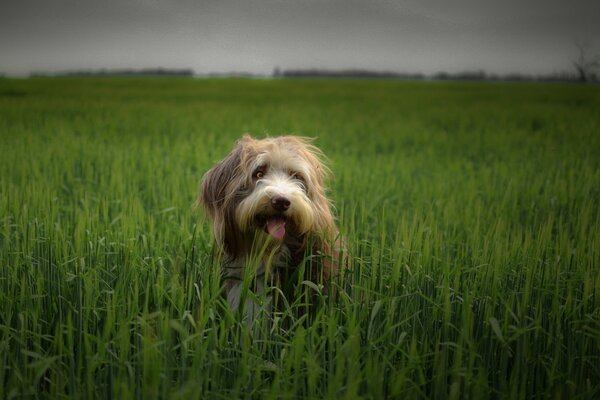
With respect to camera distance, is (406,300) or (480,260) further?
(480,260)

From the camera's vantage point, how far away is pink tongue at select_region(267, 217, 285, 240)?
2.81 metres

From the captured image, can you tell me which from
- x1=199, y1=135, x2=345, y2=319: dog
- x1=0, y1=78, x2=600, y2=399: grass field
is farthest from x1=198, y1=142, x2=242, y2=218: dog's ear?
x1=0, y1=78, x2=600, y2=399: grass field

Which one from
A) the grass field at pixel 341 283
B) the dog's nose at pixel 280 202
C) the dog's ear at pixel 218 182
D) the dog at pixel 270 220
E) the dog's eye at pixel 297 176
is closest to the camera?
the grass field at pixel 341 283

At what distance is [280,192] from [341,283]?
2.01 feet

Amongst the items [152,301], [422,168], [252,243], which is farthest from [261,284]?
[422,168]

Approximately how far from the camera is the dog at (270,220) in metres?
2.86

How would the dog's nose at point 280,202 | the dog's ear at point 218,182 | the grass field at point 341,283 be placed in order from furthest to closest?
the dog's ear at point 218,182
the dog's nose at point 280,202
the grass field at point 341,283

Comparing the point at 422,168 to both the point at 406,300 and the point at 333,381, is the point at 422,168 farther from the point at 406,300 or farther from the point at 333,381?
the point at 333,381

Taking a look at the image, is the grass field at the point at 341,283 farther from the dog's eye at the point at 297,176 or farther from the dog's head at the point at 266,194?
the dog's eye at the point at 297,176

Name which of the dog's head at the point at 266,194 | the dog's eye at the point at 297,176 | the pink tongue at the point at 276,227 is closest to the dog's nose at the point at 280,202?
the dog's head at the point at 266,194

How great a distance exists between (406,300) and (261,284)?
29.7 inches

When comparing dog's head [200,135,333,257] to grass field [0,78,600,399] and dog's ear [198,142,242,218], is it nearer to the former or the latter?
dog's ear [198,142,242,218]

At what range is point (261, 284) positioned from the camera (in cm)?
298

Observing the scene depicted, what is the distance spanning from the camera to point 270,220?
287 centimetres
